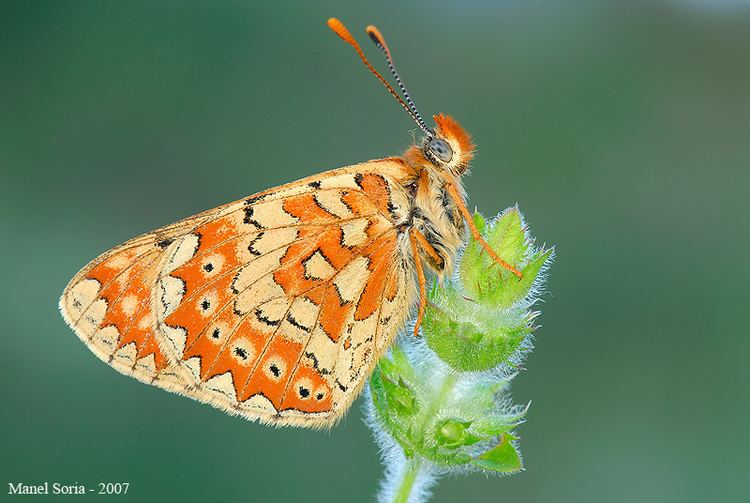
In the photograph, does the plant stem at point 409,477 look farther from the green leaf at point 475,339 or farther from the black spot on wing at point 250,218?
the black spot on wing at point 250,218

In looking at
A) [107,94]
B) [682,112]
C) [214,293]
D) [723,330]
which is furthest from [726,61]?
[214,293]

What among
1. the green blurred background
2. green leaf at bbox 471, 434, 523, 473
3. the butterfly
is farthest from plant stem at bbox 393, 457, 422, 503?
the green blurred background

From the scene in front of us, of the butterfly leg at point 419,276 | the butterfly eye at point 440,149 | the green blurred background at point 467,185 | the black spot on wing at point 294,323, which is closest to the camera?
the butterfly leg at point 419,276

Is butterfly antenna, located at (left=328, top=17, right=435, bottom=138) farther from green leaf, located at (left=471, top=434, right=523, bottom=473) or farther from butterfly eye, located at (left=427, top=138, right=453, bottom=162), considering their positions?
green leaf, located at (left=471, top=434, right=523, bottom=473)

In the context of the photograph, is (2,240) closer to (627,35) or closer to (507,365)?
(507,365)

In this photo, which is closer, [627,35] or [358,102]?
[358,102]

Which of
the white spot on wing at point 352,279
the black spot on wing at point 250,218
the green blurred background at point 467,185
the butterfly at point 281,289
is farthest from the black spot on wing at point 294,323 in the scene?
the green blurred background at point 467,185

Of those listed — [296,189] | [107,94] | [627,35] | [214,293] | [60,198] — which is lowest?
[214,293]
